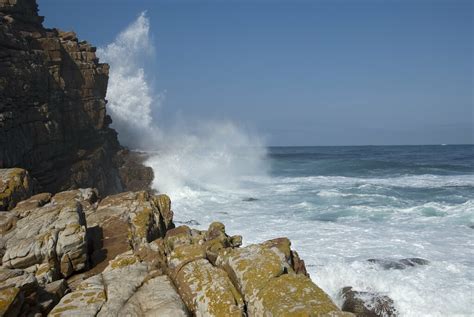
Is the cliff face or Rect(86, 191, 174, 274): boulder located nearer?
Rect(86, 191, 174, 274): boulder

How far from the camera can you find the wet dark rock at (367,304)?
11875 millimetres

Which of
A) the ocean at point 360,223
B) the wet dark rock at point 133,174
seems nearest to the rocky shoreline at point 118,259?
the ocean at point 360,223

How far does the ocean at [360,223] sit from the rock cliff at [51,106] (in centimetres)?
785

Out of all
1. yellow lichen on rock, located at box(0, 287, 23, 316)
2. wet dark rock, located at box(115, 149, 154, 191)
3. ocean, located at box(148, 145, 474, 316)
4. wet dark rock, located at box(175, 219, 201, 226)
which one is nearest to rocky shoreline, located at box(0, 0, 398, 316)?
yellow lichen on rock, located at box(0, 287, 23, 316)

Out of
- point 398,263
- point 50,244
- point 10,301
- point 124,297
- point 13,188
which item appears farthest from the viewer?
point 398,263

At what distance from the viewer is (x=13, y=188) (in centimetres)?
1377

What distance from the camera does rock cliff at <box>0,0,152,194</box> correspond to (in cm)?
2176

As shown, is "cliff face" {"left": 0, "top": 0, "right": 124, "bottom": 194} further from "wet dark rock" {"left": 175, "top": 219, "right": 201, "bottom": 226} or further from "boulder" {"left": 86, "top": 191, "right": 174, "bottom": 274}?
"boulder" {"left": 86, "top": 191, "right": 174, "bottom": 274}

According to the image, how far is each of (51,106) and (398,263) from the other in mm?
23238

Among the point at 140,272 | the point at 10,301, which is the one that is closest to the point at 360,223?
the point at 140,272

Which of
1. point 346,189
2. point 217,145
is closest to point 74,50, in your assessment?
point 346,189

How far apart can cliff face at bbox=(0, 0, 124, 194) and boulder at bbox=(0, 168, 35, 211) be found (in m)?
6.12

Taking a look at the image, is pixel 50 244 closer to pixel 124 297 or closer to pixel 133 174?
pixel 124 297

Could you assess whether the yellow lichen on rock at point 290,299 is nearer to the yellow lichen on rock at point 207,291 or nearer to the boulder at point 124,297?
the yellow lichen on rock at point 207,291
